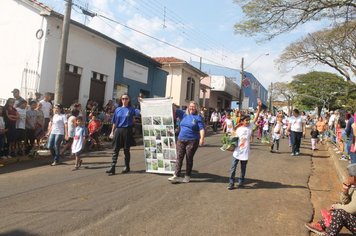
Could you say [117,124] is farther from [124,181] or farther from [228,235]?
[228,235]

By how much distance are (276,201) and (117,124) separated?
4199 millimetres

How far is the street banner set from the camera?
9688mm

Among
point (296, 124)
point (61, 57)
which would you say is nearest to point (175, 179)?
point (61, 57)

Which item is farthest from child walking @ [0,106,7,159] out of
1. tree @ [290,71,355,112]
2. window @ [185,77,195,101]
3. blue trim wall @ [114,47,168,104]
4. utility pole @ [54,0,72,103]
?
tree @ [290,71,355,112]

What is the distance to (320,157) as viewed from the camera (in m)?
16.2

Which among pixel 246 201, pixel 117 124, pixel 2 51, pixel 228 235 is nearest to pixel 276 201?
pixel 246 201

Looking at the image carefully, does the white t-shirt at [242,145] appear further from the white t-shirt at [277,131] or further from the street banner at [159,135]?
the white t-shirt at [277,131]

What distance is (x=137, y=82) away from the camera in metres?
25.3

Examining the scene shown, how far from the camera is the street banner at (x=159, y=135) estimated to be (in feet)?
31.8

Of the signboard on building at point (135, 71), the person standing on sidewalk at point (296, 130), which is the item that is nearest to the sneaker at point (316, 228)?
the person standing on sidewalk at point (296, 130)

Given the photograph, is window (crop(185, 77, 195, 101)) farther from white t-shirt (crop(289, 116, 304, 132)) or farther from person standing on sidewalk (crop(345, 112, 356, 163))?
person standing on sidewalk (crop(345, 112, 356, 163))

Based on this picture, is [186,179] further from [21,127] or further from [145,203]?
[21,127]

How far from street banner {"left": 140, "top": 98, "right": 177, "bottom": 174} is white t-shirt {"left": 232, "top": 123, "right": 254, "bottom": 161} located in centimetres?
151

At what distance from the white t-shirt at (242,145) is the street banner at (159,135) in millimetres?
1508
